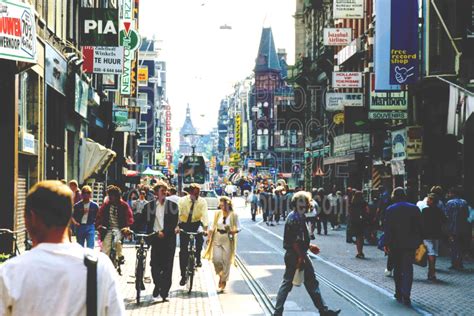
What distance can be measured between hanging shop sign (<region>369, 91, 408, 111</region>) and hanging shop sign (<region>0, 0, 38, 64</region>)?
17960 millimetres

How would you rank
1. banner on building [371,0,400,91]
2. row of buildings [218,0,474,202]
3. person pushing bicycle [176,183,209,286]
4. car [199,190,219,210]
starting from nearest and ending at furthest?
person pushing bicycle [176,183,209,286]
row of buildings [218,0,474,202]
banner on building [371,0,400,91]
car [199,190,219,210]

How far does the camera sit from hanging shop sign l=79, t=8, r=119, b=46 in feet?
90.6

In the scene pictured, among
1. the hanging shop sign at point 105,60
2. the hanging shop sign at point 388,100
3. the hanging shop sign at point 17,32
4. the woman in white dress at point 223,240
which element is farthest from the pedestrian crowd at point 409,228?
the hanging shop sign at point 105,60

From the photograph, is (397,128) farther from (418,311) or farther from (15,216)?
(418,311)

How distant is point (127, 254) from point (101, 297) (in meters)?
20.0

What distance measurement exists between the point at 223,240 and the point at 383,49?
1665 centimetres

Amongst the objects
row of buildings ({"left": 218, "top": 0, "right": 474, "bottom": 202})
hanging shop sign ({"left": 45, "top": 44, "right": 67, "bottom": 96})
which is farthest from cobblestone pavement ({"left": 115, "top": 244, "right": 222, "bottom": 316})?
hanging shop sign ({"left": 45, "top": 44, "right": 67, "bottom": 96})

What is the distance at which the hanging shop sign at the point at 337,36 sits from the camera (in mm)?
42500

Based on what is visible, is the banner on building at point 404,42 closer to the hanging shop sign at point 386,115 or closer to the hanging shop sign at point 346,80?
the hanging shop sign at point 386,115

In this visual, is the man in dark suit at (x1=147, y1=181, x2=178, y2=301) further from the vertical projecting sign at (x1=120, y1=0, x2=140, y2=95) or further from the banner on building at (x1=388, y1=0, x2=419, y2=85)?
the vertical projecting sign at (x1=120, y1=0, x2=140, y2=95)

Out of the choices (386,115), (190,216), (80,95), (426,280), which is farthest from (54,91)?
(426,280)

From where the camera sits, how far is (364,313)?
12719 mm

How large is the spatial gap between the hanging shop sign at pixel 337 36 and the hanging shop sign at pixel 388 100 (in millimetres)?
10415

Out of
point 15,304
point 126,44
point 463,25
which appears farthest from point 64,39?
point 15,304
